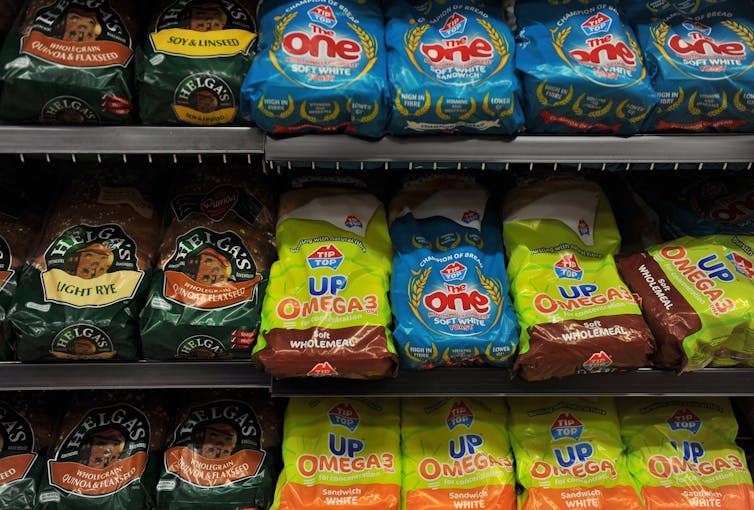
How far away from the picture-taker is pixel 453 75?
114cm

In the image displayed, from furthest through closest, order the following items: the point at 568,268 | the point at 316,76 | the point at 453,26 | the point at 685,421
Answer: the point at 685,421 → the point at 568,268 → the point at 453,26 → the point at 316,76

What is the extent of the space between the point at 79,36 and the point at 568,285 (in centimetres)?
115

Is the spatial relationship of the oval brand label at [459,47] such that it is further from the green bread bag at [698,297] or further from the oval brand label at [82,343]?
the oval brand label at [82,343]

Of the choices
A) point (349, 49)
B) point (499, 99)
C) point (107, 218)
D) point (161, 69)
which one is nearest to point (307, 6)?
point (349, 49)

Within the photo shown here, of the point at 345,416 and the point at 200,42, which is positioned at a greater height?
the point at 200,42

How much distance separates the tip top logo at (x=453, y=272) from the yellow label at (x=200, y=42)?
628 mm

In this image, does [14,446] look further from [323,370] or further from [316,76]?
[316,76]

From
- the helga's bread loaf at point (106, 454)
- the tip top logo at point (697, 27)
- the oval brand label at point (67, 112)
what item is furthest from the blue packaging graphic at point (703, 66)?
the helga's bread loaf at point (106, 454)

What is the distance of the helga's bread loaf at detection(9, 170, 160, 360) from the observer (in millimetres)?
1211

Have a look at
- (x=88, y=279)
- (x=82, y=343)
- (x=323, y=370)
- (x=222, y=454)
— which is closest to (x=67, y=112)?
(x=88, y=279)

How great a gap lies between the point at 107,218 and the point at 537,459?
1156 mm

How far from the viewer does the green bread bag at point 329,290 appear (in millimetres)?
1164

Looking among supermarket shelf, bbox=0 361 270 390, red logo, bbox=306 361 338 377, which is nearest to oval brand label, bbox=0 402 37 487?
supermarket shelf, bbox=0 361 270 390

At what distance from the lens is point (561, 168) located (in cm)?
151
